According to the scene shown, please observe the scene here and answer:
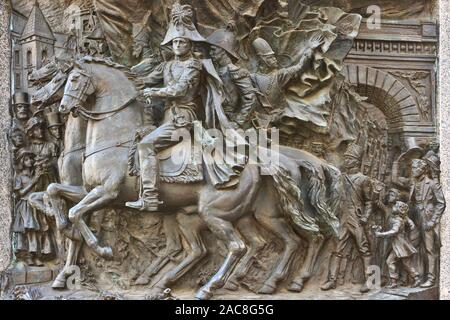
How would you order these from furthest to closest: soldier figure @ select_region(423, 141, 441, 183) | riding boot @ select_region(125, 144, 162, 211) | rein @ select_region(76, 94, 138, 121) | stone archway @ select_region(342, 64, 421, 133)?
1. stone archway @ select_region(342, 64, 421, 133)
2. soldier figure @ select_region(423, 141, 441, 183)
3. rein @ select_region(76, 94, 138, 121)
4. riding boot @ select_region(125, 144, 162, 211)

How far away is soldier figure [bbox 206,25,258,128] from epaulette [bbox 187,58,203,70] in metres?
0.21

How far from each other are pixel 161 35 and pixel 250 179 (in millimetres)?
1478

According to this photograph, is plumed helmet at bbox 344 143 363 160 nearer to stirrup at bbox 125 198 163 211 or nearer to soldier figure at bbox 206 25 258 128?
soldier figure at bbox 206 25 258 128

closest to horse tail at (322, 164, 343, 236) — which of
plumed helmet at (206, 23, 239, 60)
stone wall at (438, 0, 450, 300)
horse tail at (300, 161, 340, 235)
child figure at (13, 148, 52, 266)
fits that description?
horse tail at (300, 161, 340, 235)

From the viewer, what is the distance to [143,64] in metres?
7.49

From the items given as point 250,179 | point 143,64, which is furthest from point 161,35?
point 250,179

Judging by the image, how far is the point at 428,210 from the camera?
7.53 m

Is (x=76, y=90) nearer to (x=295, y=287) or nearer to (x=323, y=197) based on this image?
(x=323, y=197)

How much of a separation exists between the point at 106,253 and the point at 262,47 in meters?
2.15

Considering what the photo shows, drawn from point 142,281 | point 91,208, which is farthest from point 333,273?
point 91,208

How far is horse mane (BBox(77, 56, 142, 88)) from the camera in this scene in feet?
24.1

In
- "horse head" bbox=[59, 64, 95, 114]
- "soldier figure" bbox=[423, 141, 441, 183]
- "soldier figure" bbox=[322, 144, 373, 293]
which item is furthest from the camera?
"soldier figure" bbox=[423, 141, 441, 183]

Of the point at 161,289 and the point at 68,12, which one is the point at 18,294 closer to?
the point at 161,289

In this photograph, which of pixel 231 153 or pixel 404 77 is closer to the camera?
pixel 231 153
